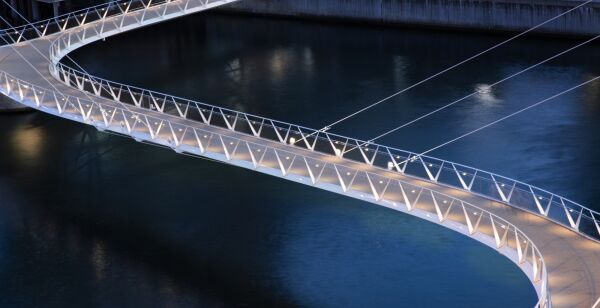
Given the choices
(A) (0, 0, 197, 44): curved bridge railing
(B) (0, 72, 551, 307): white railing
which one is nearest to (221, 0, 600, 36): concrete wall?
(A) (0, 0, 197, 44): curved bridge railing

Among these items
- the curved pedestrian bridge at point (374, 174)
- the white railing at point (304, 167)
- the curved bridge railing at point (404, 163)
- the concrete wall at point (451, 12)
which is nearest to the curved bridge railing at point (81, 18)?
the curved pedestrian bridge at point (374, 174)

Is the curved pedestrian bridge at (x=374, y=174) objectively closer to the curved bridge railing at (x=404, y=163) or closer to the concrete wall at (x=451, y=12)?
the curved bridge railing at (x=404, y=163)

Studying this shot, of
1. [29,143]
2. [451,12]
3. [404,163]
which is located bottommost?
[451,12]

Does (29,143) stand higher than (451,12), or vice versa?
(29,143)

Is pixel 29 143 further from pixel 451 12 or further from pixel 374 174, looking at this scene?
pixel 451 12

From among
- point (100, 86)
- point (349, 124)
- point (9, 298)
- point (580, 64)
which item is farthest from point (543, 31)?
point (9, 298)

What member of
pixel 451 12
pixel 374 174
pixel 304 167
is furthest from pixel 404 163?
pixel 451 12

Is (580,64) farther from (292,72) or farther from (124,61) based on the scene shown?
(124,61)

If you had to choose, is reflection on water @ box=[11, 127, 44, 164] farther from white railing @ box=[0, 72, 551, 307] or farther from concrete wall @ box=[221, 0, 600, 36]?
concrete wall @ box=[221, 0, 600, 36]
